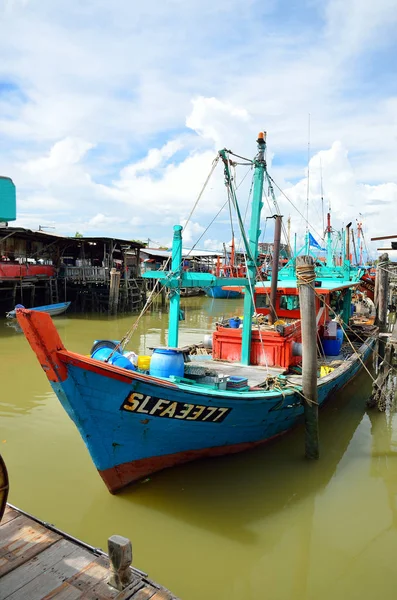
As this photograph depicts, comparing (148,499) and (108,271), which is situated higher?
(108,271)

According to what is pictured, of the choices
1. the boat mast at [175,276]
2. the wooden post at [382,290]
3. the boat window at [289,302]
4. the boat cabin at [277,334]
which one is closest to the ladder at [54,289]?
the boat cabin at [277,334]

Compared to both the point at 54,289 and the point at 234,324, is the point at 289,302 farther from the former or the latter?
the point at 54,289

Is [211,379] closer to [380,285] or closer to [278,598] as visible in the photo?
[278,598]

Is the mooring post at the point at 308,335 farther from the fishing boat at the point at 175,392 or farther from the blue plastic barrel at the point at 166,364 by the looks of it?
the blue plastic barrel at the point at 166,364

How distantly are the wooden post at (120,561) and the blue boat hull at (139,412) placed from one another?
2154mm

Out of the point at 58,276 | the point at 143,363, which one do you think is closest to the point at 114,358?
the point at 143,363

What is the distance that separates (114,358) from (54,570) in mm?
3227

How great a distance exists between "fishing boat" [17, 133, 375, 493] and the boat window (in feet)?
4.87

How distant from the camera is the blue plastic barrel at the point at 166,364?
23.2 ft

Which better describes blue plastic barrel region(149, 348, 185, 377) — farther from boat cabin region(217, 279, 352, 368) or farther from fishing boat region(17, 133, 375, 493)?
boat cabin region(217, 279, 352, 368)

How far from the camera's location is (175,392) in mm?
5805

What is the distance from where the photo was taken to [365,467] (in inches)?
319

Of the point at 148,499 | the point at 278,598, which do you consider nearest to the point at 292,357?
the point at 148,499

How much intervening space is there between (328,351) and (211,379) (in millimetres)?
5774
